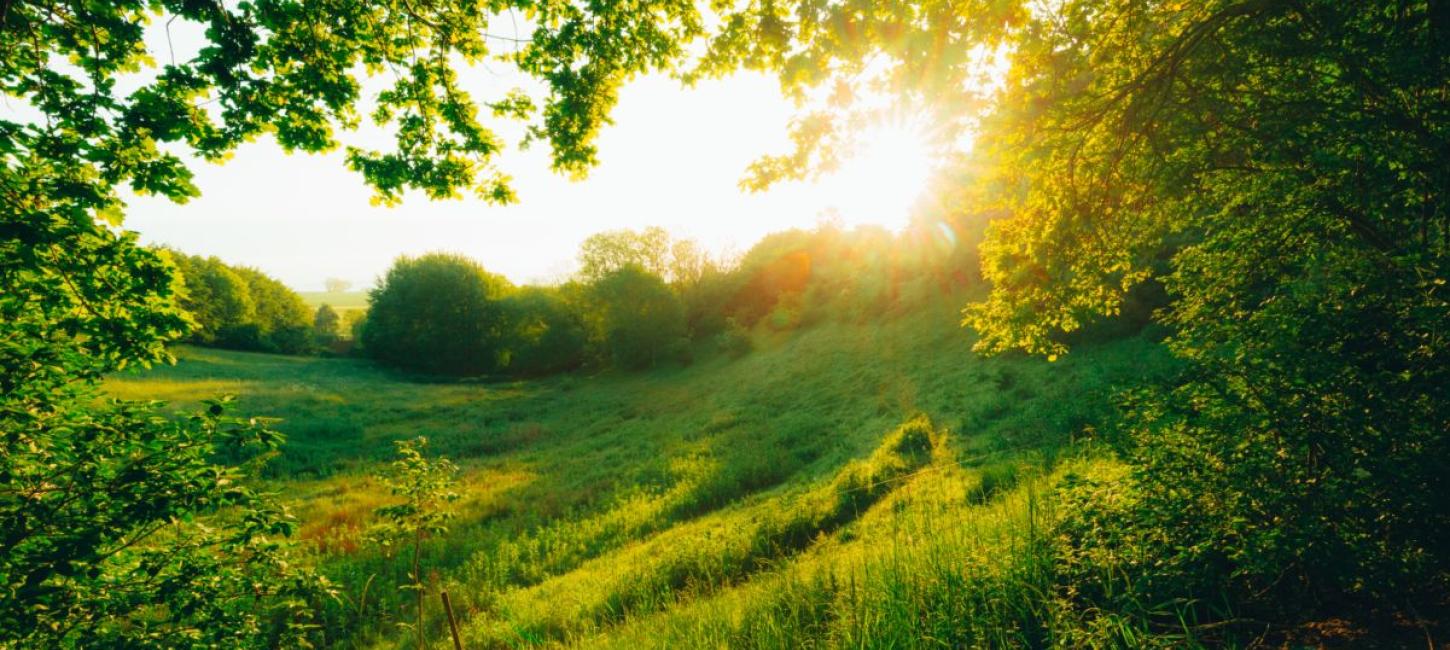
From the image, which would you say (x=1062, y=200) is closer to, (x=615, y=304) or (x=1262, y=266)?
(x=1262, y=266)

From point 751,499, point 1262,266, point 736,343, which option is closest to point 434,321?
point 736,343

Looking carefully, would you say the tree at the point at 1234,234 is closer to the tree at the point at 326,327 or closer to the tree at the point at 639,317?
the tree at the point at 639,317

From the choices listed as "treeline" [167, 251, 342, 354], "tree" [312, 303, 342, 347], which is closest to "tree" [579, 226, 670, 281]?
"treeline" [167, 251, 342, 354]

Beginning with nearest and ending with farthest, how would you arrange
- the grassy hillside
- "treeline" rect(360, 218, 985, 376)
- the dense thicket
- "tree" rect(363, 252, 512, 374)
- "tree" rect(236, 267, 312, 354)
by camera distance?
the grassy hillside → "treeline" rect(360, 218, 985, 376) → the dense thicket → "tree" rect(363, 252, 512, 374) → "tree" rect(236, 267, 312, 354)

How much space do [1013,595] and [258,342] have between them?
263ft

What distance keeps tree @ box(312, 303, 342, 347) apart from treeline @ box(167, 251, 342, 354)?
257 mm

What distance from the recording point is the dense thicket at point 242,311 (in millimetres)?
55188

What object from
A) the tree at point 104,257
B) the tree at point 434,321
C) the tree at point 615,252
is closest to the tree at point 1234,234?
the tree at point 104,257

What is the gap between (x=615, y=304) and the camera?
49.6 meters

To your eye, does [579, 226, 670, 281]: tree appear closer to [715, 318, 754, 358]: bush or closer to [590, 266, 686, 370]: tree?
[590, 266, 686, 370]: tree

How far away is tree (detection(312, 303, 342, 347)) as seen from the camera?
74762 millimetres

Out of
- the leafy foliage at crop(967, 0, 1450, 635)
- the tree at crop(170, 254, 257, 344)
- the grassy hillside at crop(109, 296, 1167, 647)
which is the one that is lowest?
the grassy hillside at crop(109, 296, 1167, 647)

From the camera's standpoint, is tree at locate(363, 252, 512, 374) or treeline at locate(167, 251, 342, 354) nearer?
treeline at locate(167, 251, 342, 354)

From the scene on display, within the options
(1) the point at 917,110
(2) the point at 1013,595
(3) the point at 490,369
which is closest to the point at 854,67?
(1) the point at 917,110
